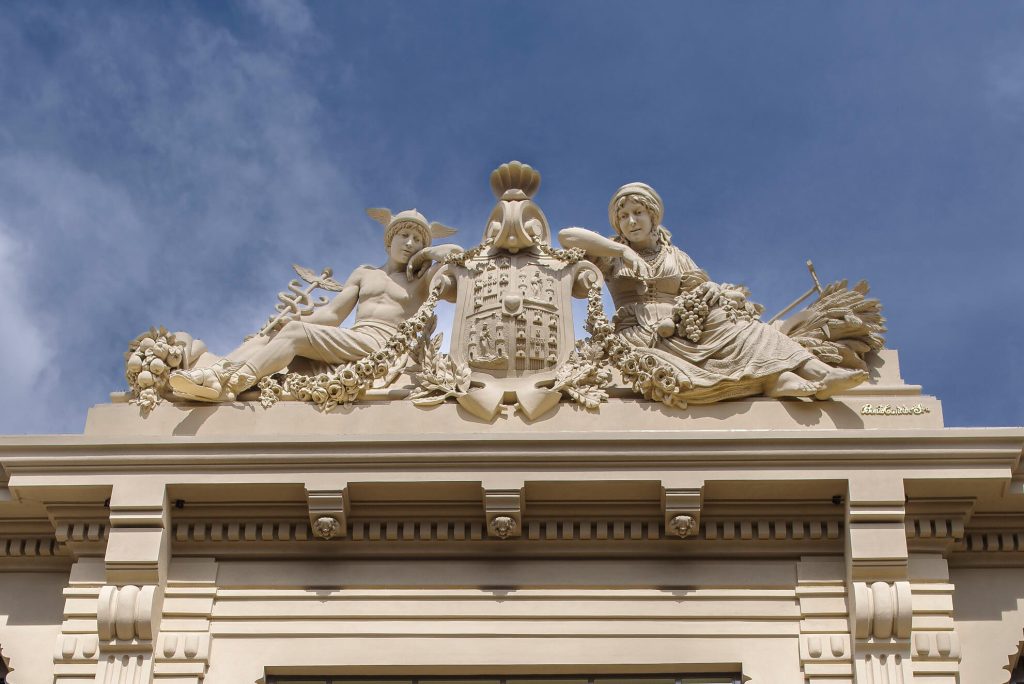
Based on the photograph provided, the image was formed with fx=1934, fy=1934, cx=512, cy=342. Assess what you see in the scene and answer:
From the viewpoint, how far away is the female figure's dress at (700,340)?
1778 centimetres

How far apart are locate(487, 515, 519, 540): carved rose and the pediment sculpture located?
3.65ft

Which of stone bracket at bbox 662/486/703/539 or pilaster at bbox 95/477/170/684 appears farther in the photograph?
stone bracket at bbox 662/486/703/539

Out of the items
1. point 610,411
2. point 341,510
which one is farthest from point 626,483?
point 341,510

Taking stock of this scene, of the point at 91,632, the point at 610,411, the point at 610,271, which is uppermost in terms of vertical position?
the point at 610,271

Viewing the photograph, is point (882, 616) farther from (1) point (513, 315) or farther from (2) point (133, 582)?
(2) point (133, 582)

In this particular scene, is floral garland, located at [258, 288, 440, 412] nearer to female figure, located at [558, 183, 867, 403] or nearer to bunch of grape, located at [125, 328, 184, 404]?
bunch of grape, located at [125, 328, 184, 404]

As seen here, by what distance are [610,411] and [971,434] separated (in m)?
3.23

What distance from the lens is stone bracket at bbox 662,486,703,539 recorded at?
667 inches

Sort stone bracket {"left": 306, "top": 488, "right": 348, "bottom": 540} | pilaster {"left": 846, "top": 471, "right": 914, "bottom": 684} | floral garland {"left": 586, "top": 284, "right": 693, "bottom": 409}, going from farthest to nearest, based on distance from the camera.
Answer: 1. floral garland {"left": 586, "top": 284, "right": 693, "bottom": 409}
2. stone bracket {"left": 306, "top": 488, "right": 348, "bottom": 540}
3. pilaster {"left": 846, "top": 471, "right": 914, "bottom": 684}

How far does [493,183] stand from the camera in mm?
19891

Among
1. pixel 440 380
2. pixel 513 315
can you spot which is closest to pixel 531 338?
pixel 513 315

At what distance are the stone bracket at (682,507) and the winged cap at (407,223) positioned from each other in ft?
14.4

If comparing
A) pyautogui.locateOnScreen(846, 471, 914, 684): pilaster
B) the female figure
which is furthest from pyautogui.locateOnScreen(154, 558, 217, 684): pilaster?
pyautogui.locateOnScreen(846, 471, 914, 684): pilaster

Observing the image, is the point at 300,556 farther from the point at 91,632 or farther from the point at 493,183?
the point at 493,183
